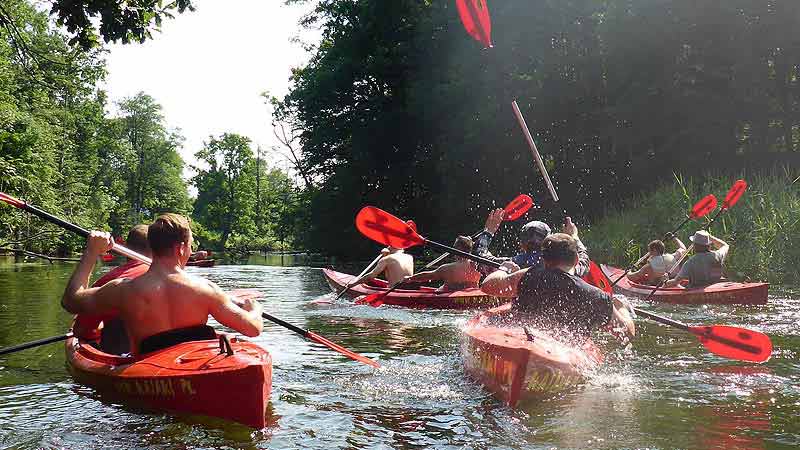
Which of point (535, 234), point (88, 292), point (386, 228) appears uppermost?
point (386, 228)

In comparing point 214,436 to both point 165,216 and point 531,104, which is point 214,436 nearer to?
point 165,216

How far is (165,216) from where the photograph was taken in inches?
177

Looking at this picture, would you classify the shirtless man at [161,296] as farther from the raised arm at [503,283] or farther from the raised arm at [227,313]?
the raised arm at [503,283]

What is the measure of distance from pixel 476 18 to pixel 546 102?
1722cm

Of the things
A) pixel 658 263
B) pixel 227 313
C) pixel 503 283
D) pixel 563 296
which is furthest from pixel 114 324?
pixel 658 263

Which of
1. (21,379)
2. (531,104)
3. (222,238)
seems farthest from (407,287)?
(222,238)

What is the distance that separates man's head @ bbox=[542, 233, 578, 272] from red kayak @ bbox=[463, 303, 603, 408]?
1.64 ft

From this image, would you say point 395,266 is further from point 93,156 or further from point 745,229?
point 93,156

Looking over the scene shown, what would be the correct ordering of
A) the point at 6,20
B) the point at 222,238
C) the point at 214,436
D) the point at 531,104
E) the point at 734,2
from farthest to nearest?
the point at 222,238 → the point at 531,104 → the point at 734,2 → the point at 6,20 → the point at 214,436

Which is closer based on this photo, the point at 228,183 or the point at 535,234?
the point at 535,234

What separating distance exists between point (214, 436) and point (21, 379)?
9.36 feet

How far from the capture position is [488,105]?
2669cm

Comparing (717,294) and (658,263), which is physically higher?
(658,263)

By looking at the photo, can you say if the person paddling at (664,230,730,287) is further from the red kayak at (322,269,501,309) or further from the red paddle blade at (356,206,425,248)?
the red paddle blade at (356,206,425,248)
